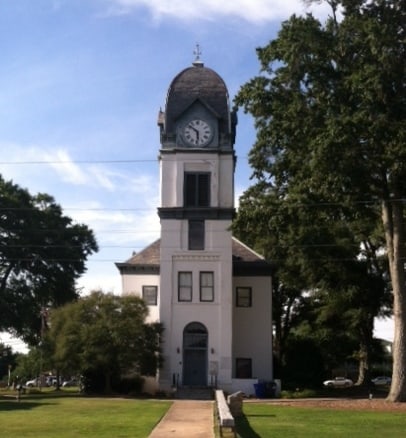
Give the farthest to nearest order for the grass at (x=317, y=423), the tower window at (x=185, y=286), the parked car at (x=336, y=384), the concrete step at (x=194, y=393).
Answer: the parked car at (x=336, y=384) < the tower window at (x=185, y=286) < the concrete step at (x=194, y=393) < the grass at (x=317, y=423)

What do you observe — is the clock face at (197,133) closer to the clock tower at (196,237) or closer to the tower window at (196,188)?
the clock tower at (196,237)

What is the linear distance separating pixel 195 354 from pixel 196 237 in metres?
7.36

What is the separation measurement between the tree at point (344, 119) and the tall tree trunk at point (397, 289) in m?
0.05

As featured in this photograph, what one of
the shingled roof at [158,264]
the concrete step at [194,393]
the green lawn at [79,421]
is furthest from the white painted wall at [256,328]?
the green lawn at [79,421]

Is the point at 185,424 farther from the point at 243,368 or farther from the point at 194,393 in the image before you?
the point at 243,368

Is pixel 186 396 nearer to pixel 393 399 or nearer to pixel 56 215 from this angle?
pixel 393 399

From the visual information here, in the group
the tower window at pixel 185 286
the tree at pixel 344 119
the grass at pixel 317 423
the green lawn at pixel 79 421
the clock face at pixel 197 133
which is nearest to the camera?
the green lawn at pixel 79 421

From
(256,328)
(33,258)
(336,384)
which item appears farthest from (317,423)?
(336,384)

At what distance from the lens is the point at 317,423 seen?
22.7 m

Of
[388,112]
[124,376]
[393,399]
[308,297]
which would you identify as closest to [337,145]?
[388,112]

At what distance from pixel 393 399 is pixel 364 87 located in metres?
14.0

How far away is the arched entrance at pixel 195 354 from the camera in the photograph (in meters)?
46.0

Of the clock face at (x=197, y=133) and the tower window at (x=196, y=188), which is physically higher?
the clock face at (x=197, y=133)

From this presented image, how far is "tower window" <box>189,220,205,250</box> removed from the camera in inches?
1871
